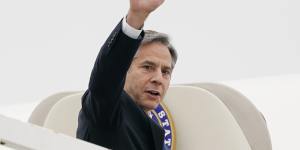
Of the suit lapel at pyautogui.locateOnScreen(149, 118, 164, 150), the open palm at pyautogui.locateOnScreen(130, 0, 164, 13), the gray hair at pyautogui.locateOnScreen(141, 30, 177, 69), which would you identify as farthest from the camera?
the gray hair at pyautogui.locateOnScreen(141, 30, 177, 69)

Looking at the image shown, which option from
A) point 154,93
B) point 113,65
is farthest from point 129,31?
point 154,93

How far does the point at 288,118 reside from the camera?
2.98 m

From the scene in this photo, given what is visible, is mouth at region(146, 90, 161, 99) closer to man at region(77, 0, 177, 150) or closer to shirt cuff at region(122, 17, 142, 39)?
man at region(77, 0, 177, 150)

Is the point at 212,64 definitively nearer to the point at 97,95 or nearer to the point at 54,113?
the point at 54,113

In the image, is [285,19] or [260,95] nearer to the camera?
[260,95]

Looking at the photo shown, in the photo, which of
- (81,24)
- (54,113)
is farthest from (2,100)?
(54,113)

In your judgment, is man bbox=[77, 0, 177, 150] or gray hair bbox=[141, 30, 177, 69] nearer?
man bbox=[77, 0, 177, 150]

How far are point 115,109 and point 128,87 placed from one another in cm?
18

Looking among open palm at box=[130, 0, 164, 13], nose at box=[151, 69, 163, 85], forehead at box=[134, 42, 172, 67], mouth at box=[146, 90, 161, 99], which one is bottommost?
mouth at box=[146, 90, 161, 99]

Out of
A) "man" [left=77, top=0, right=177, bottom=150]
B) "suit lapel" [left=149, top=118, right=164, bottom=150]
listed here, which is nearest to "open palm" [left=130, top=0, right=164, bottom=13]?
"man" [left=77, top=0, right=177, bottom=150]

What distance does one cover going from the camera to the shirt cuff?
107cm

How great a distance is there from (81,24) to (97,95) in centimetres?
228

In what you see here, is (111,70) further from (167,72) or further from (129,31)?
(167,72)

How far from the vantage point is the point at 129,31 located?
3.51 ft
